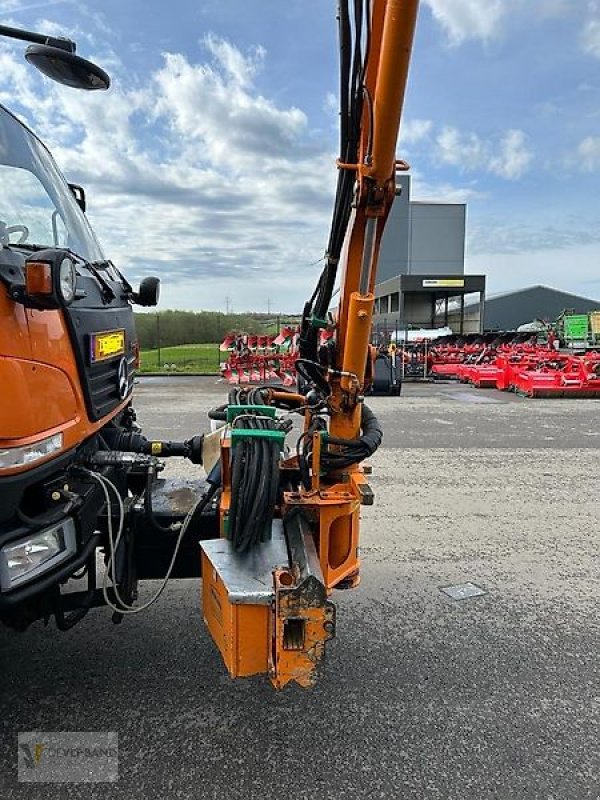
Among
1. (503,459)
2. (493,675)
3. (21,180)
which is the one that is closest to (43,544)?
(21,180)

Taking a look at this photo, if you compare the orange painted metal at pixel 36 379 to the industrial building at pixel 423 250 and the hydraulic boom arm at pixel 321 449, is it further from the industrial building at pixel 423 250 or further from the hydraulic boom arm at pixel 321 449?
the industrial building at pixel 423 250

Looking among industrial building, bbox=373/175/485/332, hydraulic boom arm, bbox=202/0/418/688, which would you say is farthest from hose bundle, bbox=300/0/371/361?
industrial building, bbox=373/175/485/332

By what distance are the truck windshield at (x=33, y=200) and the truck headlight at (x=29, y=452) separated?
0.69 m

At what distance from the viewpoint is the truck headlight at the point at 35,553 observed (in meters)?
1.93

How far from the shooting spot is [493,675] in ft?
10.1

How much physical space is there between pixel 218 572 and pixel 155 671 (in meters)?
1.05

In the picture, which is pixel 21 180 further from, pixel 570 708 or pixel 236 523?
pixel 570 708

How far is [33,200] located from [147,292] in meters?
0.95

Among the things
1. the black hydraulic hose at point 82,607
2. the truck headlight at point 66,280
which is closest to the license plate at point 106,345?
the truck headlight at point 66,280

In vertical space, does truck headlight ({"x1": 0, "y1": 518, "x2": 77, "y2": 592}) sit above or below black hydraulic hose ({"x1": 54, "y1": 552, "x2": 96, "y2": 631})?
above

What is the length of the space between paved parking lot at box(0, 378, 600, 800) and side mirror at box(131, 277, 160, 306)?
183 centimetres

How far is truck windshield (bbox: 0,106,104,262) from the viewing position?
2.46m

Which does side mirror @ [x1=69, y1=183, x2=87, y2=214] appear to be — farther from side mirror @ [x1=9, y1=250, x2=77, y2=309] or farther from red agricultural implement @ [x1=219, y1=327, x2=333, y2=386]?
red agricultural implement @ [x1=219, y1=327, x2=333, y2=386]

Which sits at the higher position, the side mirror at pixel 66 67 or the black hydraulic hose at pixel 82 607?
the side mirror at pixel 66 67
